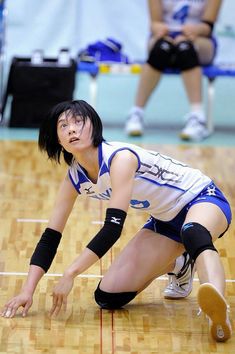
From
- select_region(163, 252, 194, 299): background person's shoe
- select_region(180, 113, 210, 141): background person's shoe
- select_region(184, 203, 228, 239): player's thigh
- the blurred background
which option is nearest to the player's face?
select_region(184, 203, 228, 239): player's thigh

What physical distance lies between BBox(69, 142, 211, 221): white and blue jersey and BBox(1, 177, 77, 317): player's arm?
70mm

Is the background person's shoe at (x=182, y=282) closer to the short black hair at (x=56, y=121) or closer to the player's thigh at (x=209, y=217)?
the player's thigh at (x=209, y=217)

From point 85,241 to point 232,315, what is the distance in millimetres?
1205

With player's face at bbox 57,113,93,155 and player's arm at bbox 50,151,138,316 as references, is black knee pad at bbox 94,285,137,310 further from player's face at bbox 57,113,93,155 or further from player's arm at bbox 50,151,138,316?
player's face at bbox 57,113,93,155

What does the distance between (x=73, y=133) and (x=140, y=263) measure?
2.15 feet

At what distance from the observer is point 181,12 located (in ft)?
24.6

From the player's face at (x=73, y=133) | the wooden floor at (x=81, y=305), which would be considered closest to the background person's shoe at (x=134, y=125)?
the wooden floor at (x=81, y=305)

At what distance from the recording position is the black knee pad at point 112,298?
12.5 ft

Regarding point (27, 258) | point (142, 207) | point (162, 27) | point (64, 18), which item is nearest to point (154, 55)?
point (162, 27)

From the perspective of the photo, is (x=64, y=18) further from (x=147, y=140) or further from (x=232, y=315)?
(x=232, y=315)

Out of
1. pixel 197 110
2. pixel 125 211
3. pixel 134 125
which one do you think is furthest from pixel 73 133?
pixel 197 110

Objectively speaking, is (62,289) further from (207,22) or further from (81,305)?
(207,22)

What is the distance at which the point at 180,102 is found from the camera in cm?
863

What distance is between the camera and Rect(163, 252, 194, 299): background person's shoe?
13.1 ft
